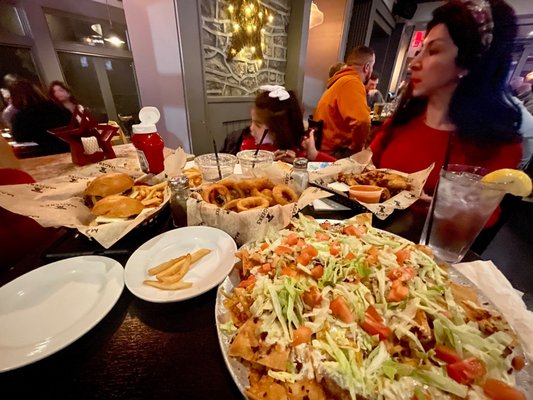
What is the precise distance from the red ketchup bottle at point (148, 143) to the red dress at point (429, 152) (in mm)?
1949

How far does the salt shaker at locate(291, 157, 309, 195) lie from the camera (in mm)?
1262

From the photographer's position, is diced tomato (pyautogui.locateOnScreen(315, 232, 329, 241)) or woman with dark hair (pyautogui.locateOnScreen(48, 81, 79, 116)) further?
woman with dark hair (pyautogui.locateOnScreen(48, 81, 79, 116))

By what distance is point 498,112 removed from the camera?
65.6 inches

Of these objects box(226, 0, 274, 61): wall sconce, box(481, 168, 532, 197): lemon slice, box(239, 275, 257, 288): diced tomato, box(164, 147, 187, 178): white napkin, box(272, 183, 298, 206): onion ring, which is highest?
box(226, 0, 274, 61): wall sconce

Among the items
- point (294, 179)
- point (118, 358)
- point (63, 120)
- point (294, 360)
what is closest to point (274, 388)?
point (294, 360)

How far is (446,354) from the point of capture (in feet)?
1.85

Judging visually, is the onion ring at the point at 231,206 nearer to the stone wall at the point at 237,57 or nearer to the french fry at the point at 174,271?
the french fry at the point at 174,271

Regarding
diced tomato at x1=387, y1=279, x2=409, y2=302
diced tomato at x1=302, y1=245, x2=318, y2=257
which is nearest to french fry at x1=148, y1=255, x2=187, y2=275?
diced tomato at x1=302, y1=245, x2=318, y2=257

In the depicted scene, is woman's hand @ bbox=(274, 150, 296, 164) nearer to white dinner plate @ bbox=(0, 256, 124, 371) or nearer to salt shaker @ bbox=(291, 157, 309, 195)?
salt shaker @ bbox=(291, 157, 309, 195)

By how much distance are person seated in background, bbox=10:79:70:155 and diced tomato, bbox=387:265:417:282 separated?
10.7 ft

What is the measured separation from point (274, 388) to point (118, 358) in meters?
0.42

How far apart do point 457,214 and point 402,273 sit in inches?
18.6

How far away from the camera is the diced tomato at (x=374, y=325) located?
614 mm

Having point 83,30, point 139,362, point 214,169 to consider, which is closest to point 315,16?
point 83,30
